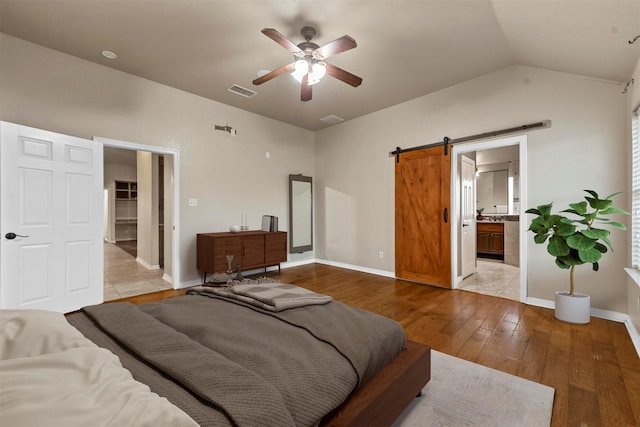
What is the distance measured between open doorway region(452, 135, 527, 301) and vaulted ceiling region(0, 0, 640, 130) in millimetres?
1083

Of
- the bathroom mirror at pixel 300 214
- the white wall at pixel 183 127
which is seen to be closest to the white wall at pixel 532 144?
the bathroom mirror at pixel 300 214

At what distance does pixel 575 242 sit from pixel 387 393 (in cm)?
264

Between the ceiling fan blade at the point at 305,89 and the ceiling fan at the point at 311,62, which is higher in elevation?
the ceiling fan at the point at 311,62

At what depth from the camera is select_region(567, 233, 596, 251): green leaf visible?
2.68 meters

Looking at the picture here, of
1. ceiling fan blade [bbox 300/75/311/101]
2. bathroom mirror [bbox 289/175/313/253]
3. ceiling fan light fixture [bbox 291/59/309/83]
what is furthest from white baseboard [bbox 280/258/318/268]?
ceiling fan light fixture [bbox 291/59/309/83]

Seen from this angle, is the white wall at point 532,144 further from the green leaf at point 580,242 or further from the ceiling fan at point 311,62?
the ceiling fan at point 311,62

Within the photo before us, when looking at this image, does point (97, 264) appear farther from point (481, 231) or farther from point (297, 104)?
point (481, 231)

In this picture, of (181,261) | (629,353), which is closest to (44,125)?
(181,261)

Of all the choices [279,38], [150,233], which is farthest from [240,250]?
[279,38]

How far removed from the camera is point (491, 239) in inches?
262

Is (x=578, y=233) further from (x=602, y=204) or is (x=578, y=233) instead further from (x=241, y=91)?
(x=241, y=91)

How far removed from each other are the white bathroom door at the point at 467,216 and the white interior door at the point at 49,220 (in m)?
5.01

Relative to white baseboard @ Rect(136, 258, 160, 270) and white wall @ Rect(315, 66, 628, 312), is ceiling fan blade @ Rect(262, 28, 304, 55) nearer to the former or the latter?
white wall @ Rect(315, 66, 628, 312)

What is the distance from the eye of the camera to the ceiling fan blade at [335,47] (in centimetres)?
236
